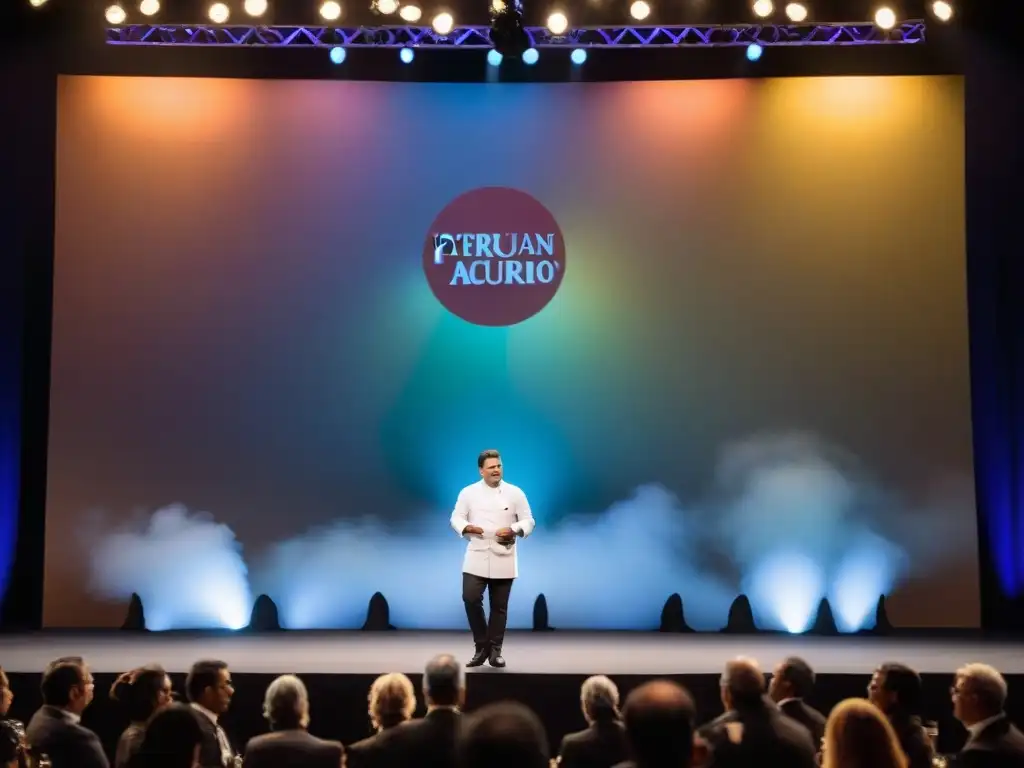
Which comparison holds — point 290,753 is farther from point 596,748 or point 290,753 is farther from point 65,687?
point 596,748

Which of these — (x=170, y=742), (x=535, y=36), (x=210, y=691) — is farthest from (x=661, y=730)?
(x=535, y=36)

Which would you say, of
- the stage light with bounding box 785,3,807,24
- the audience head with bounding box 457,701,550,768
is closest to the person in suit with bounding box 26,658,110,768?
the audience head with bounding box 457,701,550,768

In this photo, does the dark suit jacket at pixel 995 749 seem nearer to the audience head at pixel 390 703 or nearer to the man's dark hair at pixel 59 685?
the audience head at pixel 390 703

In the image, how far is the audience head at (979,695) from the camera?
349 centimetres

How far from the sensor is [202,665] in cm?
396

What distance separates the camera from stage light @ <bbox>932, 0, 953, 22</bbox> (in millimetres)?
7477

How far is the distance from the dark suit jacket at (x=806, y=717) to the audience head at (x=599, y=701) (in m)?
0.58

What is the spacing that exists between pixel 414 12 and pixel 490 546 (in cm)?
362

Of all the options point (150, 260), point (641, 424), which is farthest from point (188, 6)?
point (641, 424)

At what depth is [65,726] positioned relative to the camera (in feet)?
12.1

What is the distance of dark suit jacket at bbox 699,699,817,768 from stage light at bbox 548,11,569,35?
558 cm

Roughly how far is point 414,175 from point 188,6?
191 cm

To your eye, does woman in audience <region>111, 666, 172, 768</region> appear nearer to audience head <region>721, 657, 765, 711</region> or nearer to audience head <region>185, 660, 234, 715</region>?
audience head <region>185, 660, 234, 715</region>

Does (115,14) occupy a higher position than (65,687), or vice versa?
(115,14)
